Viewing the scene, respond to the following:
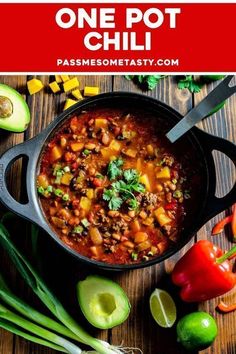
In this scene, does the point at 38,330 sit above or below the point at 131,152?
below

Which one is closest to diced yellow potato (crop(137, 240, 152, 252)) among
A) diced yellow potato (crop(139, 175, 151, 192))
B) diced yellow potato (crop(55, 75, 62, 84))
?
diced yellow potato (crop(139, 175, 151, 192))

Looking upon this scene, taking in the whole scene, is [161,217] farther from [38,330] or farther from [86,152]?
[38,330]

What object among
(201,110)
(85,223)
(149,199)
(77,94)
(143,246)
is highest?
(77,94)

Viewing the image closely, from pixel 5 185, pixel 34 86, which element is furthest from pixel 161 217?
pixel 34 86

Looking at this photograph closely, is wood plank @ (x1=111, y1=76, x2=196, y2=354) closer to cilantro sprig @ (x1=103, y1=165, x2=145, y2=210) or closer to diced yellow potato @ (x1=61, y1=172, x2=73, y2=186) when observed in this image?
cilantro sprig @ (x1=103, y1=165, x2=145, y2=210)

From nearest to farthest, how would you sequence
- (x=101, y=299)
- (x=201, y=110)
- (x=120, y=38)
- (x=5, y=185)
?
(x=5, y=185)
(x=201, y=110)
(x=101, y=299)
(x=120, y=38)

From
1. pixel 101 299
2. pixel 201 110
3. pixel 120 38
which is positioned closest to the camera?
pixel 201 110

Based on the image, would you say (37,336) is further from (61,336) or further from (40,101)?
(40,101)
